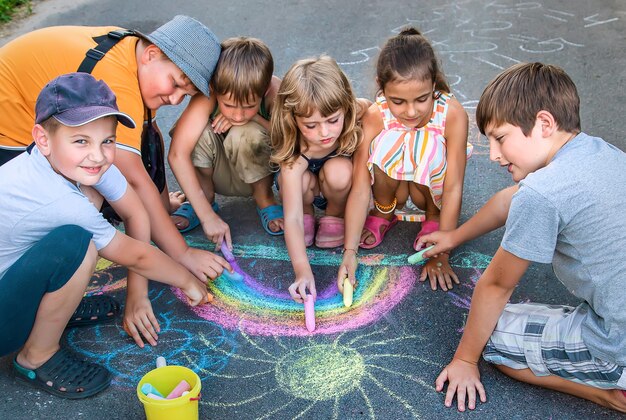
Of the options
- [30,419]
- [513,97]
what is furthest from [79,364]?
[513,97]

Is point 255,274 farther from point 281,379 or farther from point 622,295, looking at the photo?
point 622,295

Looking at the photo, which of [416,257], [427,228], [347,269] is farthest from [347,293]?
[427,228]

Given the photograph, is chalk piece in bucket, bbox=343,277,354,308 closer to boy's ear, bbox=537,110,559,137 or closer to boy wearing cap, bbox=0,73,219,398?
boy wearing cap, bbox=0,73,219,398

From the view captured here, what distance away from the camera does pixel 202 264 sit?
2.84m

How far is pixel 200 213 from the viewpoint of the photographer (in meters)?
3.08

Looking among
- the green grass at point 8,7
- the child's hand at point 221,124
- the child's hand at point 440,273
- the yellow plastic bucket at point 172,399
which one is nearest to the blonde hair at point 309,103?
the child's hand at point 221,124

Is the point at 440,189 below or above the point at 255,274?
above

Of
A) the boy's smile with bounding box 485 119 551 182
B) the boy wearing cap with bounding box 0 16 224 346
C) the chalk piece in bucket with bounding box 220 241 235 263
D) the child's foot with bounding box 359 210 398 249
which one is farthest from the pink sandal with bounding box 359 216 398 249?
the boy's smile with bounding box 485 119 551 182

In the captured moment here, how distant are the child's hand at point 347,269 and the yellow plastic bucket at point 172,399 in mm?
857

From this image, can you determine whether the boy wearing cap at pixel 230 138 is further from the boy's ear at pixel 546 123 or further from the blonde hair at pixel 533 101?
the boy's ear at pixel 546 123

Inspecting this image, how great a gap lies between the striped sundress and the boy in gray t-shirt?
61 centimetres

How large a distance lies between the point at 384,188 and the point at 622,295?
1308 mm

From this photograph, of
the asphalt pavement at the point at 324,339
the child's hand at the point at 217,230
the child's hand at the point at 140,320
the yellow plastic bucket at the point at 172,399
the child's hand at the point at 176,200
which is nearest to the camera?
the yellow plastic bucket at the point at 172,399

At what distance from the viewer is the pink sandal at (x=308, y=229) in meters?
3.14
